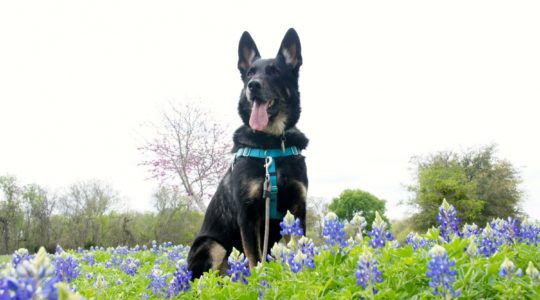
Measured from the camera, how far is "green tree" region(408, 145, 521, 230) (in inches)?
1614

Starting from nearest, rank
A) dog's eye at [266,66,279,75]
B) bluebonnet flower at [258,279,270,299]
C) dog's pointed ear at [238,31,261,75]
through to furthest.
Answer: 1. bluebonnet flower at [258,279,270,299]
2. dog's eye at [266,66,279,75]
3. dog's pointed ear at [238,31,261,75]

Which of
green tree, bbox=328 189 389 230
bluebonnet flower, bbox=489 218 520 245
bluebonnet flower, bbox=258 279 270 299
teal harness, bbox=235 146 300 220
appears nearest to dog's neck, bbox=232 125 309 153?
teal harness, bbox=235 146 300 220

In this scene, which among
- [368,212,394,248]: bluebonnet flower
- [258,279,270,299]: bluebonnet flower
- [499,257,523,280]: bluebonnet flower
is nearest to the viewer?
[499,257,523,280]: bluebonnet flower

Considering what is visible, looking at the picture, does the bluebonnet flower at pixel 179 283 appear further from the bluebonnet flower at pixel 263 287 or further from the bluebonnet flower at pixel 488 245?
the bluebonnet flower at pixel 488 245

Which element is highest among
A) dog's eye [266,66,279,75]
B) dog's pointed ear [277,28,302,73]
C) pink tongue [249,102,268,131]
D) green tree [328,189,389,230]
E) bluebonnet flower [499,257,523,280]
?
dog's pointed ear [277,28,302,73]

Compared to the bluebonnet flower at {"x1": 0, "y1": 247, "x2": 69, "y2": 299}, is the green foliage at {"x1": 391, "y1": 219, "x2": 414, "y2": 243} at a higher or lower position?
lower

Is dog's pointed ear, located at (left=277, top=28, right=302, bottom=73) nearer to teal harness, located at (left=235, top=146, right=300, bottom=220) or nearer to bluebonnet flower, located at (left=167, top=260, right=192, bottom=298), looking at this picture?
teal harness, located at (left=235, top=146, right=300, bottom=220)

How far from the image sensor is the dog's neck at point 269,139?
5.53m

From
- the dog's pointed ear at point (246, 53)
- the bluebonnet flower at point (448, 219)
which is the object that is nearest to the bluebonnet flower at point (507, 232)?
the bluebonnet flower at point (448, 219)

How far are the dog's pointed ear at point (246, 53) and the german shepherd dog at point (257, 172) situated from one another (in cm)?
13

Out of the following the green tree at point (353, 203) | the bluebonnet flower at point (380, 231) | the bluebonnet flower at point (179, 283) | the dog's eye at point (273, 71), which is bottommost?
the green tree at point (353, 203)

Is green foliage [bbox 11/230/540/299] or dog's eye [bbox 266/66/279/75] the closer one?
green foliage [bbox 11/230/540/299]

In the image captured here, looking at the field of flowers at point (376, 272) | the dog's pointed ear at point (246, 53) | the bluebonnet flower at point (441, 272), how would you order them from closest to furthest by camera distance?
the bluebonnet flower at point (441, 272) → the field of flowers at point (376, 272) → the dog's pointed ear at point (246, 53)

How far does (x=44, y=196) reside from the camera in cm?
4294
